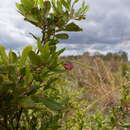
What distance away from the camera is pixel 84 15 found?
1197 mm

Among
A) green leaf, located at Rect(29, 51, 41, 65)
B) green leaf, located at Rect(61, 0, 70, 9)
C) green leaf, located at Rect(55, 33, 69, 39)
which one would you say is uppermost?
green leaf, located at Rect(61, 0, 70, 9)

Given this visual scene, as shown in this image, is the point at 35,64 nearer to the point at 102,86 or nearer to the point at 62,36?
the point at 62,36

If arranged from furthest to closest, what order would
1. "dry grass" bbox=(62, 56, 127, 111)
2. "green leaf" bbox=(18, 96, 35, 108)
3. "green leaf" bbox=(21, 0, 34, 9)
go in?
"dry grass" bbox=(62, 56, 127, 111)
"green leaf" bbox=(21, 0, 34, 9)
"green leaf" bbox=(18, 96, 35, 108)

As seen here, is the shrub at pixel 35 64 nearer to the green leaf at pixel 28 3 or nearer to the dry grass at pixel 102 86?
the green leaf at pixel 28 3

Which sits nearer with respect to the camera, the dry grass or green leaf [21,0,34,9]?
green leaf [21,0,34,9]

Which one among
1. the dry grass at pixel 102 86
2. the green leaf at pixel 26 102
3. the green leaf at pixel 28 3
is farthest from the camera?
the dry grass at pixel 102 86

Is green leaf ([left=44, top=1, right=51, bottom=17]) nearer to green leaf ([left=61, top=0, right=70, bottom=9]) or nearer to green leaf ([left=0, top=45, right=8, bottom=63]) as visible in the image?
green leaf ([left=61, top=0, right=70, bottom=9])

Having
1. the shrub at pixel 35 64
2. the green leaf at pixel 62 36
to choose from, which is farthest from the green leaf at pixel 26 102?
the green leaf at pixel 62 36

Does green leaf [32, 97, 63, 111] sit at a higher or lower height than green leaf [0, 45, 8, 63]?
lower

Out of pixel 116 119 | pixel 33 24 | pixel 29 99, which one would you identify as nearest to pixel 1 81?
pixel 29 99

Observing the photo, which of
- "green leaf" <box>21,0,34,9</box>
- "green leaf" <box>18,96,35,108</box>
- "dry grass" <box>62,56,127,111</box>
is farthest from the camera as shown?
"dry grass" <box>62,56,127,111</box>

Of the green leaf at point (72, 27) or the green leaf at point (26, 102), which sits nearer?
the green leaf at point (26, 102)

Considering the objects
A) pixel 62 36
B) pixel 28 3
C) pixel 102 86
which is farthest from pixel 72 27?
pixel 102 86

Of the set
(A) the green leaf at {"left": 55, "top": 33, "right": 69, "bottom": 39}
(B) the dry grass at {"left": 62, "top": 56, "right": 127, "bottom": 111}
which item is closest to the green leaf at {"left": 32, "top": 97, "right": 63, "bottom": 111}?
(A) the green leaf at {"left": 55, "top": 33, "right": 69, "bottom": 39}
